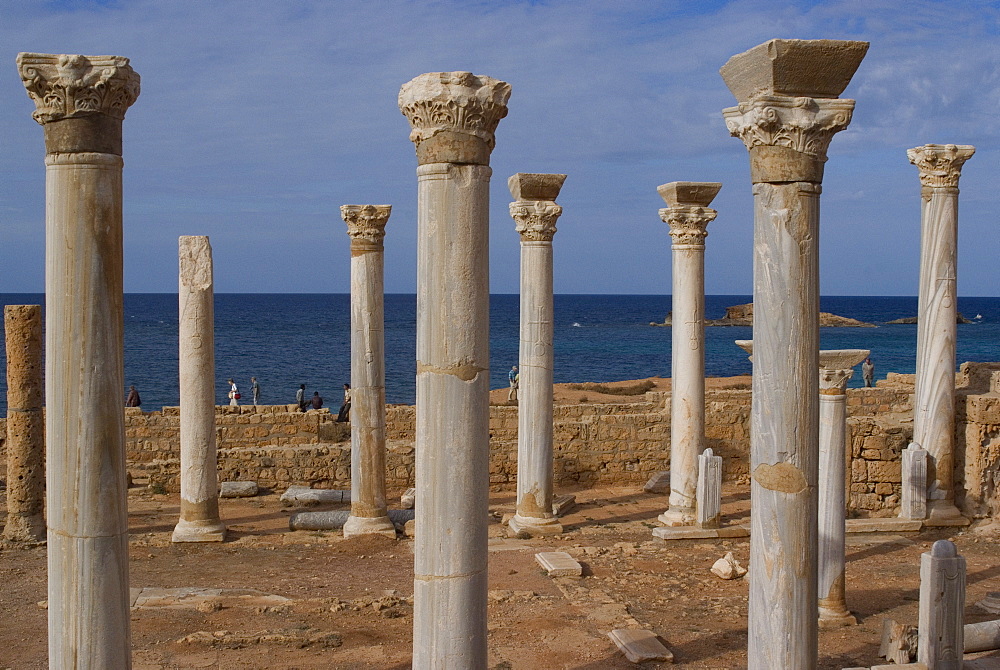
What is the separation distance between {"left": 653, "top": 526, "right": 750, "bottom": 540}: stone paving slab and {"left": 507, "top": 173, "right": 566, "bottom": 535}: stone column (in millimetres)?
1466

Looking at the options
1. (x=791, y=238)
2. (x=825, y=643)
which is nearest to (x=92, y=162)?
(x=791, y=238)

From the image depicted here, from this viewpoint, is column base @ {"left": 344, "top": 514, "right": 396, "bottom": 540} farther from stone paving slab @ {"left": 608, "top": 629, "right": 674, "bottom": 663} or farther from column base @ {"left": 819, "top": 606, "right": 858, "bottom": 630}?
column base @ {"left": 819, "top": 606, "right": 858, "bottom": 630}

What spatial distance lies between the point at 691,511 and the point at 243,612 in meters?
6.51

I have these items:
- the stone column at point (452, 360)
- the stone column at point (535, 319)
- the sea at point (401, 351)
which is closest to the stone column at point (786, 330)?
the stone column at point (452, 360)

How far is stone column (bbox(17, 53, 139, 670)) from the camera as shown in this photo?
20.8 ft

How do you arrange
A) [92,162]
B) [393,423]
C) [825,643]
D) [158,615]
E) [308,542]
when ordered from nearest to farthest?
[92,162] → [825,643] → [158,615] → [308,542] → [393,423]

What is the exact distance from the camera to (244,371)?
6400cm

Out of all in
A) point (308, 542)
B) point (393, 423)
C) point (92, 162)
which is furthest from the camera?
point (393, 423)

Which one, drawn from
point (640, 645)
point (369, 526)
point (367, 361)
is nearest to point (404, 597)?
point (640, 645)

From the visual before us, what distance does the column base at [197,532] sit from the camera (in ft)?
43.6

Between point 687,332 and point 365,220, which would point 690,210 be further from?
point 365,220

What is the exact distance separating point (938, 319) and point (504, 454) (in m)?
7.34

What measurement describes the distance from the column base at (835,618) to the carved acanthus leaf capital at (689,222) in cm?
539

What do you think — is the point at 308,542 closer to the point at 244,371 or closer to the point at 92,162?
the point at 92,162
